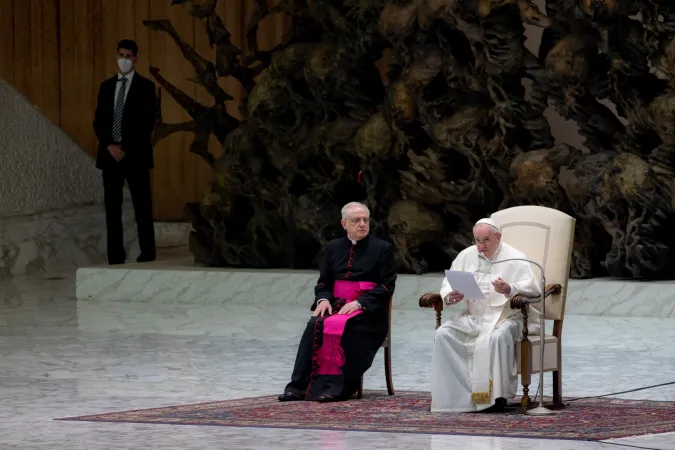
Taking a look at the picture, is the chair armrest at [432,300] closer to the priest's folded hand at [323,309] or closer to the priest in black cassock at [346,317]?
the priest in black cassock at [346,317]

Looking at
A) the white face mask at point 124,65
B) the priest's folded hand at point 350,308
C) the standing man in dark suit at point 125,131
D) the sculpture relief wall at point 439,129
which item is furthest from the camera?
the standing man in dark suit at point 125,131

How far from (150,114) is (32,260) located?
2.46 m

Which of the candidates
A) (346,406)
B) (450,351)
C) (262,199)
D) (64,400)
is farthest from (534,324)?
(262,199)

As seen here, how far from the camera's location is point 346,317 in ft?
28.7

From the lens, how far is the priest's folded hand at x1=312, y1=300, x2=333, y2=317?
8797 millimetres

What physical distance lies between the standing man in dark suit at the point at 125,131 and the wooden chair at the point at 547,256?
6599mm

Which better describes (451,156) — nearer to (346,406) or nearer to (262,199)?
(262,199)

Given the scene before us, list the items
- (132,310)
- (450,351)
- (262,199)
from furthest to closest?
1. (262,199)
2. (132,310)
3. (450,351)

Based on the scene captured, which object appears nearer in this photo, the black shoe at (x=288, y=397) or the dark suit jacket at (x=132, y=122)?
the black shoe at (x=288, y=397)

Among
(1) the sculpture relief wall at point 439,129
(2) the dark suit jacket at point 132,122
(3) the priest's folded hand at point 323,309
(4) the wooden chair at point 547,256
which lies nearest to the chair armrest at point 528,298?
(4) the wooden chair at point 547,256

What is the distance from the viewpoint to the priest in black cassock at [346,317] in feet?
28.3

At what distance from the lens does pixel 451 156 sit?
1348 centimetres

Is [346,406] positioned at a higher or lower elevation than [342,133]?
lower

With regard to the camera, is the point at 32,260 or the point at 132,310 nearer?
the point at 132,310
